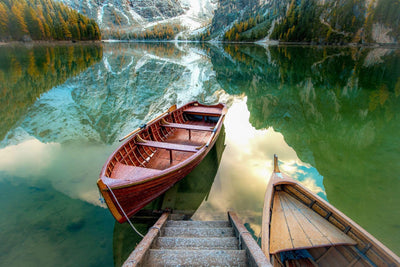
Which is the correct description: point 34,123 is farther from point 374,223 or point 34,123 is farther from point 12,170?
point 374,223

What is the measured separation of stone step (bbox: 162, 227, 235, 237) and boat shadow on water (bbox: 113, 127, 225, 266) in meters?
1.06

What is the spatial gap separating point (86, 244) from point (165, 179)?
247 cm

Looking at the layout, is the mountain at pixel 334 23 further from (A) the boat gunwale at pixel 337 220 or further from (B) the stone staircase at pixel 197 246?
(B) the stone staircase at pixel 197 246

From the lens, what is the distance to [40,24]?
3413 inches

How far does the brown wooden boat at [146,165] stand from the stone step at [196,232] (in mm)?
1169

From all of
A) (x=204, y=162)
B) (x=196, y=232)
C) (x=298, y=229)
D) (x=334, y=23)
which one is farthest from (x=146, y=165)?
(x=334, y=23)

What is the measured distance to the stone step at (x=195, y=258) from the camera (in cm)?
359

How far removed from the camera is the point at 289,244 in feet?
14.1

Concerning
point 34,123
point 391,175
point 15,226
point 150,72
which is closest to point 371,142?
point 391,175

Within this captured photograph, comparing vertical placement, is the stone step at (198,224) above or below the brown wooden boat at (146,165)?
below

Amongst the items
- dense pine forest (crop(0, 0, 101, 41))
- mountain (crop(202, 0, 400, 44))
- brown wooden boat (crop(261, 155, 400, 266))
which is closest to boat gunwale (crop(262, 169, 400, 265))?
brown wooden boat (crop(261, 155, 400, 266))

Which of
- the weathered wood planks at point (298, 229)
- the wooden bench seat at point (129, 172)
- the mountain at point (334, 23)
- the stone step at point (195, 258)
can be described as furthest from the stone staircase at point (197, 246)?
the mountain at point (334, 23)

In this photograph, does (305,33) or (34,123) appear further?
(305,33)

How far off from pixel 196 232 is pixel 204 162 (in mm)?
4589
